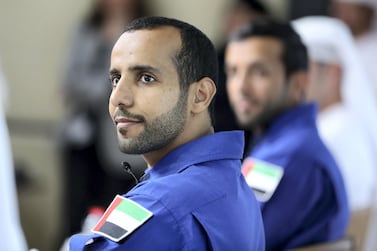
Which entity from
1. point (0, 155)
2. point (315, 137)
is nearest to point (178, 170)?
point (0, 155)

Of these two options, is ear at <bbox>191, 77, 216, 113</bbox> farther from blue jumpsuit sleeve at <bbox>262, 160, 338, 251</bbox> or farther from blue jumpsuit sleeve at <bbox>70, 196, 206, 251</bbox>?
blue jumpsuit sleeve at <bbox>262, 160, 338, 251</bbox>

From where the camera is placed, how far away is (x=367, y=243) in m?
3.75

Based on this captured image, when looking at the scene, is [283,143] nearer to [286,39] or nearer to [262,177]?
[262,177]

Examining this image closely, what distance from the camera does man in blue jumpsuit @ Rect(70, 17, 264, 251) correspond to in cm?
187

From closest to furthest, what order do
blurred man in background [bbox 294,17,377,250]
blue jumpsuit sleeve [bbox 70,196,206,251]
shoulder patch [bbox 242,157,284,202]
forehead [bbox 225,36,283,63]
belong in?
blue jumpsuit sleeve [bbox 70,196,206,251]
shoulder patch [bbox 242,157,284,202]
forehead [bbox 225,36,283,63]
blurred man in background [bbox 294,17,377,250]

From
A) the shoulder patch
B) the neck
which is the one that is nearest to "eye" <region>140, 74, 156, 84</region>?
the neck

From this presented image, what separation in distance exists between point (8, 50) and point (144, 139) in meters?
3.96

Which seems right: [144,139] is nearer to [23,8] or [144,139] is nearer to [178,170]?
[178,170]

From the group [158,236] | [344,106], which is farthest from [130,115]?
[344,106]

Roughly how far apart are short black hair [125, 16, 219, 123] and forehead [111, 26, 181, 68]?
13 millimetres

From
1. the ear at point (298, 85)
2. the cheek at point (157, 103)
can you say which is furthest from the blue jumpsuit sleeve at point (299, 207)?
the cheek at point (157, 103)

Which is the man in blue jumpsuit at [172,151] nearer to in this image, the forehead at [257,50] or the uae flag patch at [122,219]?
the uae flag patch at [122,219]

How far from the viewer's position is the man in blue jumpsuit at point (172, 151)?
6.14 feet

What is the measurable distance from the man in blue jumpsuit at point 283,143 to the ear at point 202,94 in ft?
2.46
